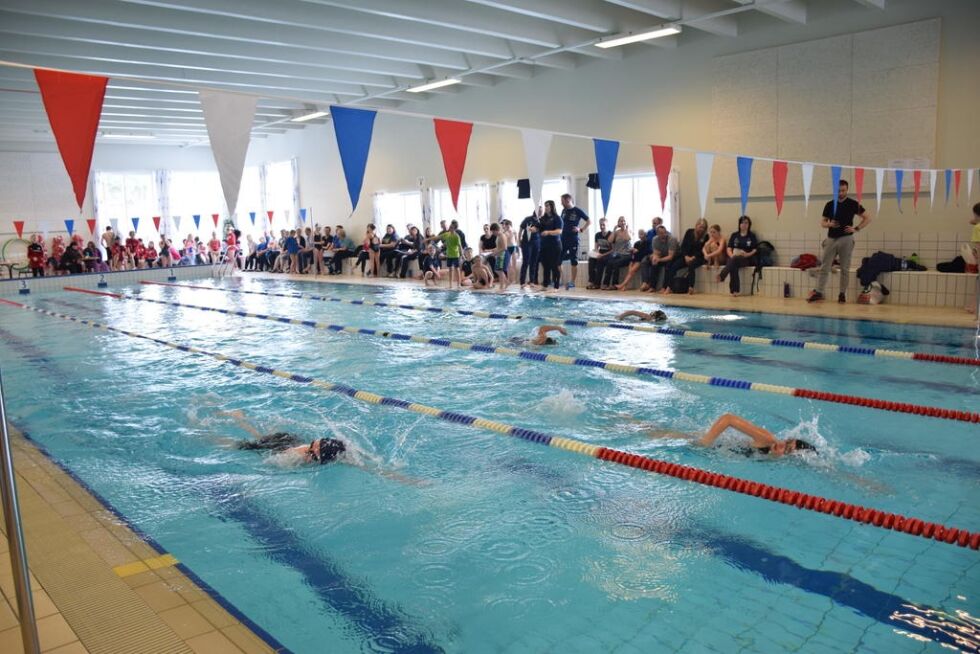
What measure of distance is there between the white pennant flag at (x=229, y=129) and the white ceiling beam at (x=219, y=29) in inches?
201

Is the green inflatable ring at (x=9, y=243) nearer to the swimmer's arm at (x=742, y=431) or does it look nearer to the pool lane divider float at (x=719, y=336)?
the pool lane divider float at (x=719, y=336)

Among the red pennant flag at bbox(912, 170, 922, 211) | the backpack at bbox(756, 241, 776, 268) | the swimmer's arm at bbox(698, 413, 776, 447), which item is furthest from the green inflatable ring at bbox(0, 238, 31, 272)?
the swimmer's arm at bbox(698, 413, 776, 447)

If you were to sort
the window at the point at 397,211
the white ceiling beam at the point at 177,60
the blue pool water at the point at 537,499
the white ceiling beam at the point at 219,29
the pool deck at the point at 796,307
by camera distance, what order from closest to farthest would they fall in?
1. the blue pool water at the point at 537,499
2. the pool deck at the point at 796,307
3. the white ceiling beam at the point at 219,29
4. the white ceiling beam at the point at 177,60
5. the window at the point at 397,211

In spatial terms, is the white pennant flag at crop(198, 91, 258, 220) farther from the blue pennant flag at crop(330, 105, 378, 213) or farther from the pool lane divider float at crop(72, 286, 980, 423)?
the pool lane divider float at crop(72, 286, 980, 423)

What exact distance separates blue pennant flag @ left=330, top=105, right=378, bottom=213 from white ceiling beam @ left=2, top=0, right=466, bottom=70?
518 centimetres

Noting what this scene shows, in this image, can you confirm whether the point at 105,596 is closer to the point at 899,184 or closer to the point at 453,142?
the point at 453,142

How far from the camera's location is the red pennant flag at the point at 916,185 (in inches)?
352

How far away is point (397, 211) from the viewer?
18.1 m

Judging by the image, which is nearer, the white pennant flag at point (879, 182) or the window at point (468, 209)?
the white pennant flag at point (879, 182)

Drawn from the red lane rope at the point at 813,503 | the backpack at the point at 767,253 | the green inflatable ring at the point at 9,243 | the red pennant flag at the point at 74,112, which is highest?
the red pennant flag at the point at 74,112

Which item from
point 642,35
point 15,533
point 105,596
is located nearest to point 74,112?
point 105,596

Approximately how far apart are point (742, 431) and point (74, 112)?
400 cm

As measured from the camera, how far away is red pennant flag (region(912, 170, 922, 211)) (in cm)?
895

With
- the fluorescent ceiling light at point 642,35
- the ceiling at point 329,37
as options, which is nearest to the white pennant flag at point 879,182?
the ceiling at point 329,37
